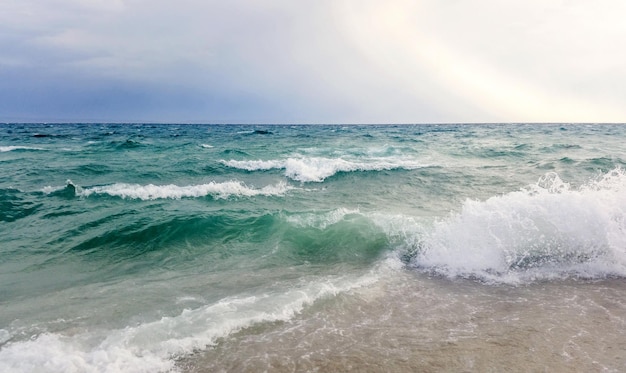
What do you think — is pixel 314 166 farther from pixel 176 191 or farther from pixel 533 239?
pixel 533 239

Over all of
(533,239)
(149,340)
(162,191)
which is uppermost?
(533,239)

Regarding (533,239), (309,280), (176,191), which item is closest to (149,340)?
(309,280)

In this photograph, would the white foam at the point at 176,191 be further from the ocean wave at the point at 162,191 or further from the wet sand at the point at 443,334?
the wet sand at the point at 443,334

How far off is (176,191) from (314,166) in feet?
25.4

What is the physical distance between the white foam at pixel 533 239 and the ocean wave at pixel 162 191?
7.62m

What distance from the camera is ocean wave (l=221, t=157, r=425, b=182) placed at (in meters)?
18.7

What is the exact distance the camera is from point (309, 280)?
7.13 meters

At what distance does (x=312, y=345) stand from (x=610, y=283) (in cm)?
522

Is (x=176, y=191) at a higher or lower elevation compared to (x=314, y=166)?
lower

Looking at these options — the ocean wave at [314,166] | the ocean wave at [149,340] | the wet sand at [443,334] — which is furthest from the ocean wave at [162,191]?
the wet sand at [443,334]

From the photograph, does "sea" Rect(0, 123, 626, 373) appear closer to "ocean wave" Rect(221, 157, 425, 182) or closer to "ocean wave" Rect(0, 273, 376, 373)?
"ocean wave" Rect(0, 273, 376, 373)

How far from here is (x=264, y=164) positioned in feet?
72.1

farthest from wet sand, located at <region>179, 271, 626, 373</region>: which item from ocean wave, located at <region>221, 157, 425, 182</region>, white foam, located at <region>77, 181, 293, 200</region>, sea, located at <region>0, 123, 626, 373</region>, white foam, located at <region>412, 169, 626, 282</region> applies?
ocean wave, located at <region>221, 157, 425, 182</region>

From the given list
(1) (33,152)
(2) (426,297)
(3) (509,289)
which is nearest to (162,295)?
(2) (426,297)
